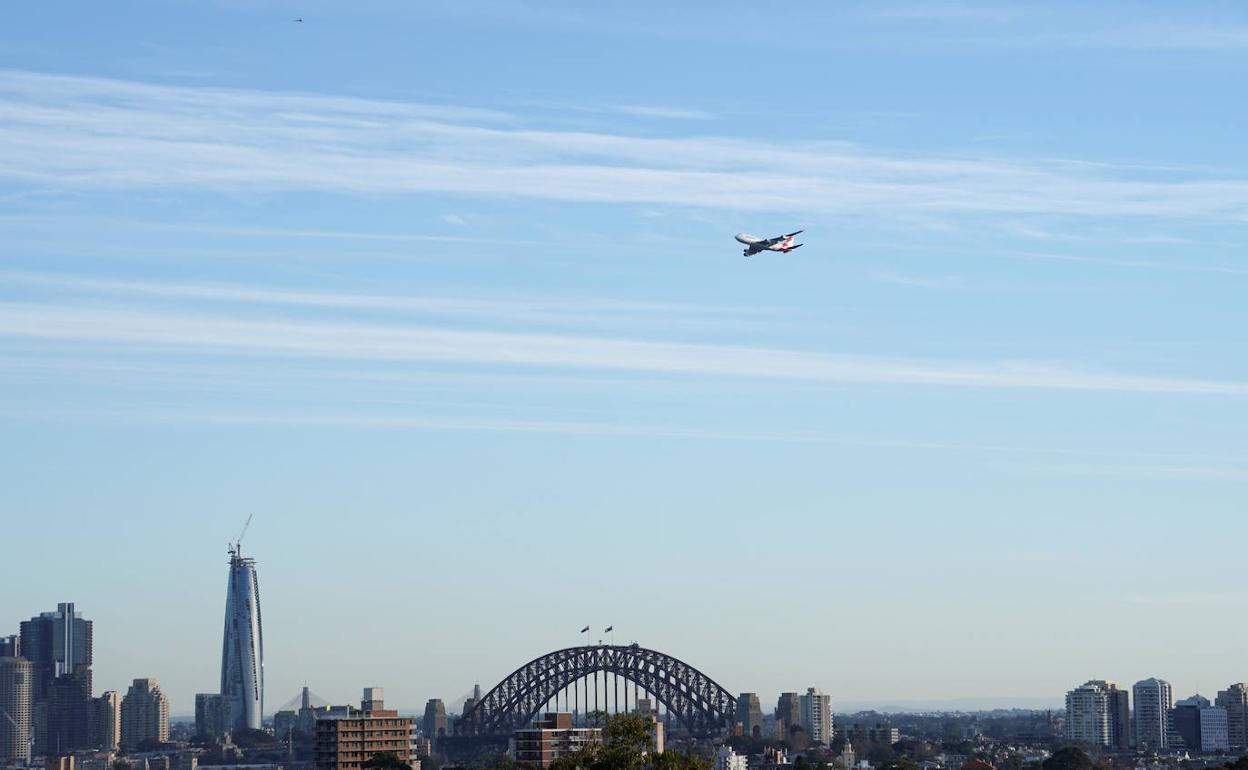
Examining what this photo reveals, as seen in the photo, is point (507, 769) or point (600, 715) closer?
point (600, 715)

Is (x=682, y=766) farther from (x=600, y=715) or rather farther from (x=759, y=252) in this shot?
(x=759, y=252)

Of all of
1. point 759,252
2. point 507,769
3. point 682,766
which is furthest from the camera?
point 759,252

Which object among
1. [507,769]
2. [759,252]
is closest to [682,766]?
[507,769]

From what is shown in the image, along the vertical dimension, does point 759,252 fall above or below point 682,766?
above

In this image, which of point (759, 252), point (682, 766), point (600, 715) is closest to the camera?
point (600, 715)

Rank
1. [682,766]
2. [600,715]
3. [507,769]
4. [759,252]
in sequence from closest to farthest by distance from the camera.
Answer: [600,715] → [682,766] → [507,769] → [759,252]

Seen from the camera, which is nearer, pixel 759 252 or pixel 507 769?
pixel 507 769

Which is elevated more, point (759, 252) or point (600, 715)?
point (759, 252)

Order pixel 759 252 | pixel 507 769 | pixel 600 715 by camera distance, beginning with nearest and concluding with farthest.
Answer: pixel 600 715 < pixel 507 769 < pixel 759 252
